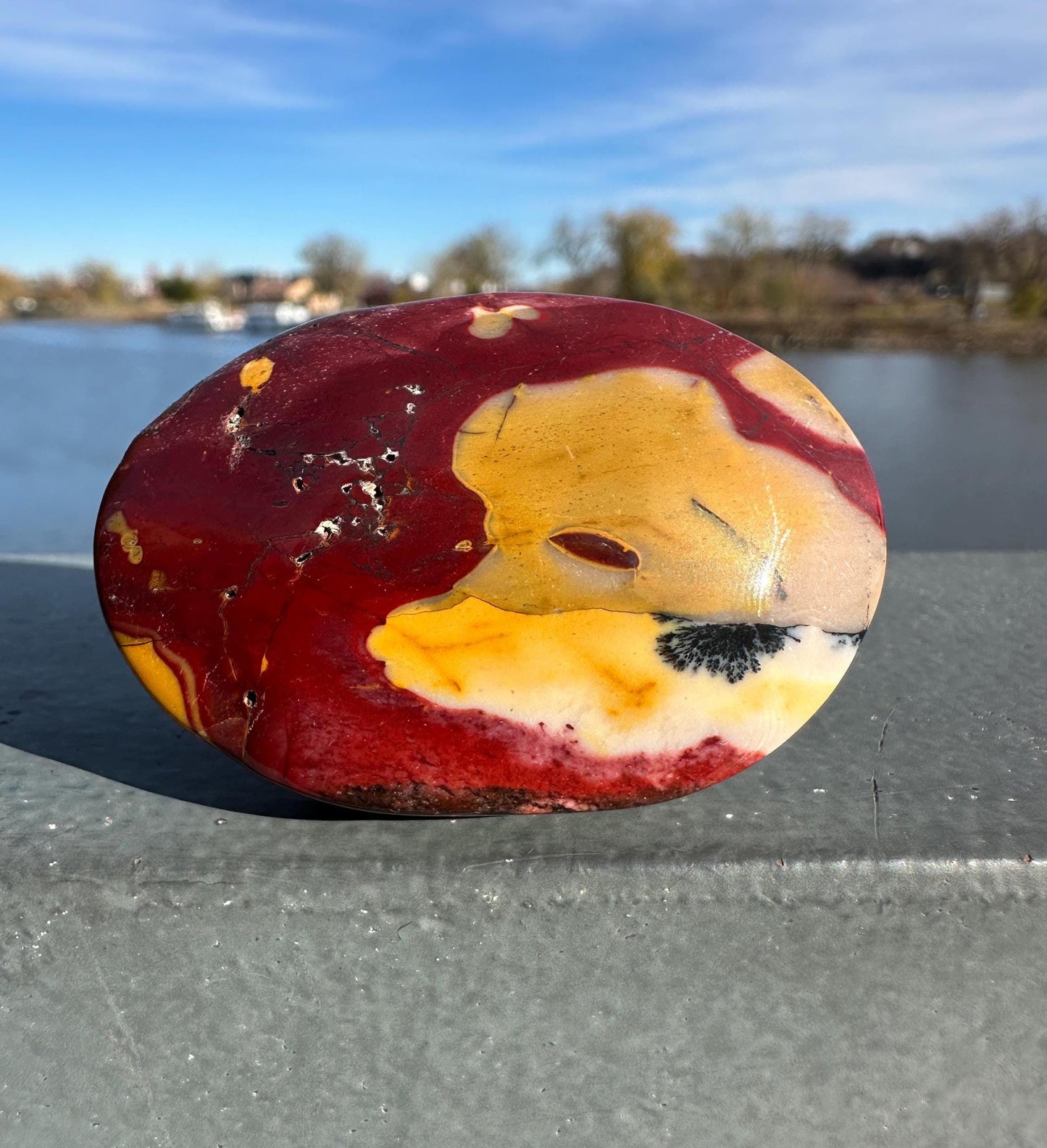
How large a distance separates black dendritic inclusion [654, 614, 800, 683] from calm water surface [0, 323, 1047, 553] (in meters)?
3.17

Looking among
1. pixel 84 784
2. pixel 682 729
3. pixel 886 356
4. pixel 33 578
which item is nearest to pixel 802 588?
pixel 682 729

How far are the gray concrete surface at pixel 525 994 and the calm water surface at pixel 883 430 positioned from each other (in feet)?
9.83

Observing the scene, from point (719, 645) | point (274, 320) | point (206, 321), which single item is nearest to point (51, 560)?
point (719, 645)

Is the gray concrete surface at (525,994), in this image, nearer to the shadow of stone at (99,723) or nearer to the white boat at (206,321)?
the shadow of stone at (99,723)

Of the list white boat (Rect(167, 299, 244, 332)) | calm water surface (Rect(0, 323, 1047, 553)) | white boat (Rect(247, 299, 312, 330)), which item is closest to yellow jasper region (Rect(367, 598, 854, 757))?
calm water surface (Rect(0, 323, 1047, 553))

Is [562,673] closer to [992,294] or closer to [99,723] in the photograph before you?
[99,723]

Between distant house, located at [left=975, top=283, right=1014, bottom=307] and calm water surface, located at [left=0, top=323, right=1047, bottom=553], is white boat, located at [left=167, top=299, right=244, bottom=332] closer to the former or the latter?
calm water surface, located at [left=0, top=323, right=1047, bottom=553]

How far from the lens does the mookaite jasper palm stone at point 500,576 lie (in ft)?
2.31

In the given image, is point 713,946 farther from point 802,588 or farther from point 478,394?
point 478,394

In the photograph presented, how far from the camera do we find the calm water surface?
4223mm

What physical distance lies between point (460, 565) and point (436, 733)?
0.12 metres

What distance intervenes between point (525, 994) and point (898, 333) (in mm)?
13799

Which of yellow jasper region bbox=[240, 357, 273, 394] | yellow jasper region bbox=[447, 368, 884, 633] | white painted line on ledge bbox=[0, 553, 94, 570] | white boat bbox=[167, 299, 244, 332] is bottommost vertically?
white boat bbox=[167, 299, 244, 332]

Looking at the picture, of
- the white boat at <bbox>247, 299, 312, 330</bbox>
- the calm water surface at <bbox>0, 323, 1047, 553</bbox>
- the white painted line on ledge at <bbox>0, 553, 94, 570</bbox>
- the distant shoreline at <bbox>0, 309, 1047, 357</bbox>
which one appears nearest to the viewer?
the white painted line on ledge at <bbox>0, 553, 94, 570</bbox>
